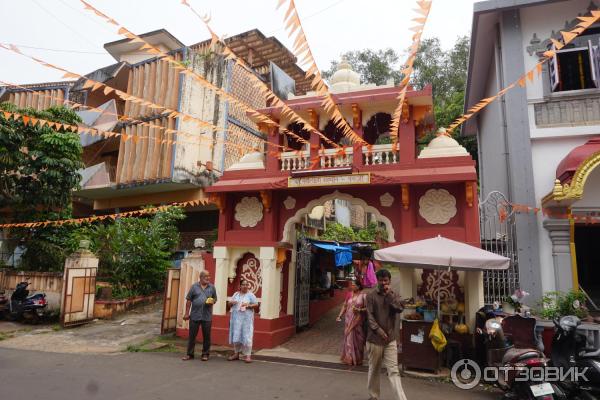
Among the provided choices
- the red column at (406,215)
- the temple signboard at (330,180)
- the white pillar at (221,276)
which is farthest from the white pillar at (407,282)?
→ the white pillar at (221,276)

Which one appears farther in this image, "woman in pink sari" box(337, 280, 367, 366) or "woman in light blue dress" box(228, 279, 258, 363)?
"woman in light blue dress" box(228, 279, 258, 363)

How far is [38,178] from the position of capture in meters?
12.7

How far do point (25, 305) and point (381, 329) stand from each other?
10.4 m

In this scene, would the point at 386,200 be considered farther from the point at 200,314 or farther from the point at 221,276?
the point at 200,314

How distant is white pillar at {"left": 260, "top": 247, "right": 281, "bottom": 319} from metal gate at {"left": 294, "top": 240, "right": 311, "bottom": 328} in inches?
43.7

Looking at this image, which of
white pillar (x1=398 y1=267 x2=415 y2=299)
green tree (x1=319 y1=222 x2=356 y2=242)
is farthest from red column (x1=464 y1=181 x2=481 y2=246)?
green tree (x1=319 y1=222 x2=356 y2=242)

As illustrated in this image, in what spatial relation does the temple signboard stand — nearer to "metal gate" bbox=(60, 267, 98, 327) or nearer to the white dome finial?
the white dome finial

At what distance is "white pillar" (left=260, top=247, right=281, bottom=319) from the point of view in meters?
8.73

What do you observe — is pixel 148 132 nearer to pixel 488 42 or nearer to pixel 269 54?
pixel 269 54

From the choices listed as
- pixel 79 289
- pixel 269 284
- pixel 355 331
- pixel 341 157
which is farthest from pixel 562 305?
pixel 79 289

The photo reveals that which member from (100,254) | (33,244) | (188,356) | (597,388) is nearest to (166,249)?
(100,254)

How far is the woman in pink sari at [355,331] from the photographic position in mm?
7406

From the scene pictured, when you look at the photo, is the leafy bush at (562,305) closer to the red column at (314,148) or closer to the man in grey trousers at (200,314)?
the red column at (314,148)

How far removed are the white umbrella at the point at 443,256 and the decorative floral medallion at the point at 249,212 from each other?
360 centimetres
